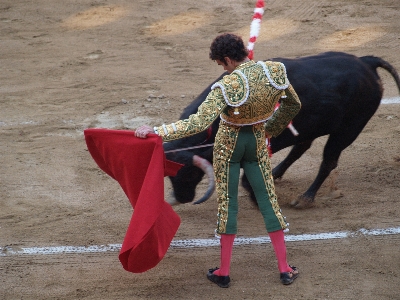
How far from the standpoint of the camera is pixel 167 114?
23.0 ft

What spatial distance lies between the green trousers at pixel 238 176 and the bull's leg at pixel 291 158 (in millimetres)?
1666

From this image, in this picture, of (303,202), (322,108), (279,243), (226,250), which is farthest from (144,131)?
(303,202)

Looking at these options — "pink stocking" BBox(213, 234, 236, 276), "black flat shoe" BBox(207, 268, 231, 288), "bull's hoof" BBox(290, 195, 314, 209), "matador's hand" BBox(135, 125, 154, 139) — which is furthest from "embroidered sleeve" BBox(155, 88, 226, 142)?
"bull's hoof" BBox(290, 195, 314, 209)

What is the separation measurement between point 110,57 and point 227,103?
16.6 ft

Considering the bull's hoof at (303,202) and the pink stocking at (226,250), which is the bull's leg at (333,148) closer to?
the bull's hoof at (303,202)

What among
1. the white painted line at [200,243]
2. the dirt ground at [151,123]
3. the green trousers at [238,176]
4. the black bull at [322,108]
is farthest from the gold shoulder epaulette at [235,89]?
the white painted line at [200,243]

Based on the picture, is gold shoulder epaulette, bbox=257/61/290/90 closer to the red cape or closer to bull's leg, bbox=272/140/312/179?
the red cape

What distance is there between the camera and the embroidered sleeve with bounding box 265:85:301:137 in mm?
4147

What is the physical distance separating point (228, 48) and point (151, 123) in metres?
3.20

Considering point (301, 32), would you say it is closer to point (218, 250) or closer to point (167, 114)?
point (167, 114)

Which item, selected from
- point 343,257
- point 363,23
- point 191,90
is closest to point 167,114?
point 191,90

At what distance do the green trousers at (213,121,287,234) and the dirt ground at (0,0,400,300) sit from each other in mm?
490

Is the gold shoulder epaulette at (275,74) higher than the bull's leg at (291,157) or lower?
higher

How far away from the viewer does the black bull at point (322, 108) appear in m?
4.91
